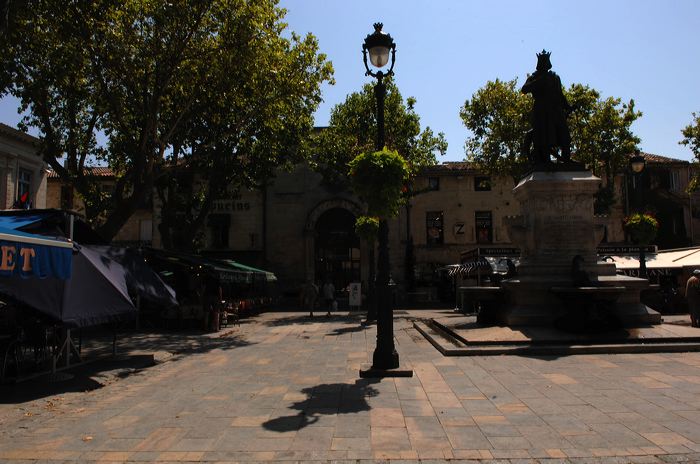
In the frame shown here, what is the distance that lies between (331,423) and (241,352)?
6.83 m

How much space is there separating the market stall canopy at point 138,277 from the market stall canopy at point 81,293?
52 cm

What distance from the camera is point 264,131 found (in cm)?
2291

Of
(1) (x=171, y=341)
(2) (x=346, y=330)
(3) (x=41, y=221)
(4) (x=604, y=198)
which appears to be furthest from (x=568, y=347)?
(4) (x=604, y=198)

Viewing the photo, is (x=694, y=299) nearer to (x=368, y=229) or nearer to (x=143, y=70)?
(x=368, y=229)

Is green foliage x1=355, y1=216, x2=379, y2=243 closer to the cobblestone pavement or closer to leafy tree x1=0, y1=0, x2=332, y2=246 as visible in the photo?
leafy tree x1=0, y1=0, x2=332, y2=246

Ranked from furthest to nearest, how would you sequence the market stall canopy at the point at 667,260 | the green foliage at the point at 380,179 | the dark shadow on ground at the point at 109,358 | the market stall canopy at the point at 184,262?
the market stall canopy at the point at 667,260
the market stall canopy at the point at 184,262
the green foliage at the point at 380,179
the dark shadow on ground at the point at 109,358

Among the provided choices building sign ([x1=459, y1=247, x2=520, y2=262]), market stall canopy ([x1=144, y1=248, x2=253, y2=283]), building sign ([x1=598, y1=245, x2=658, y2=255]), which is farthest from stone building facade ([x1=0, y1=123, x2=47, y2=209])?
building sign ([x1=598, y1=245, x2=658, y2=255])

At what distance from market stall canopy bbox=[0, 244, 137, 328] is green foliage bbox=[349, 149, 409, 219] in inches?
184

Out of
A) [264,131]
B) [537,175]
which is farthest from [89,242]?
[264,131]

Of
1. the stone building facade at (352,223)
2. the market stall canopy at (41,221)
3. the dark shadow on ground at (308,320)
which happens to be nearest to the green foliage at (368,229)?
the dark shadow on ground at (308,320)

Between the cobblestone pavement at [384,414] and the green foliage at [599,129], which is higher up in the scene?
the green foliage at [599,129]

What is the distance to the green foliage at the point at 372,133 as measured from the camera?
90.7 ft

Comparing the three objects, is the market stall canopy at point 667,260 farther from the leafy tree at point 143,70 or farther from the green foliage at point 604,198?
the leafy tree at point 143,70

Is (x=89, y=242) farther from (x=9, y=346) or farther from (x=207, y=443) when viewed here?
(x=207, y=443)
